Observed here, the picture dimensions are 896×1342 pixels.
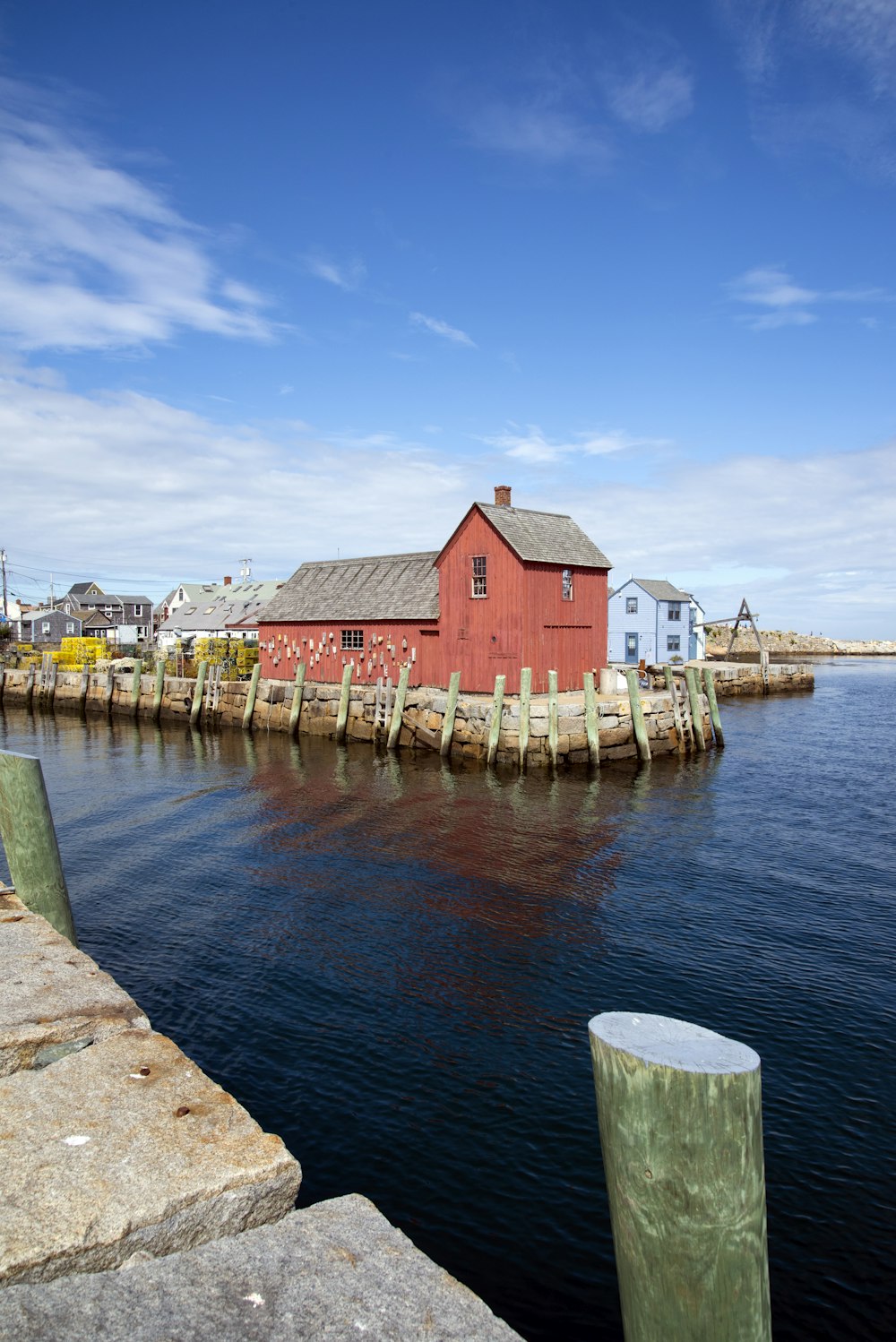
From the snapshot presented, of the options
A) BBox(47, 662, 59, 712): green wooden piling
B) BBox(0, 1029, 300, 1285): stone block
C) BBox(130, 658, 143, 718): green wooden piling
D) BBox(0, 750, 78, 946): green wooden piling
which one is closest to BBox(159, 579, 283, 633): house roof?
BBox(47, 662, 59, 712): green wooden piling

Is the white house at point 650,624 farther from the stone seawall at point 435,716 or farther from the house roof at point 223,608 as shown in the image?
the house roof at point 223,608

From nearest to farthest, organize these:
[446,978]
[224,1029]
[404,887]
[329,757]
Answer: [224,1029] → [446,978] → [404,887] → [329,757]

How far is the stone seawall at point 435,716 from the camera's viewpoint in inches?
1037

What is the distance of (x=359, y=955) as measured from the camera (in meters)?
11.2

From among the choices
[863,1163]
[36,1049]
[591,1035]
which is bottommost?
[863,1163]

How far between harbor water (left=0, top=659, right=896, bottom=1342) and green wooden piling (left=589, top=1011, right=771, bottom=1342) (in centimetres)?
262

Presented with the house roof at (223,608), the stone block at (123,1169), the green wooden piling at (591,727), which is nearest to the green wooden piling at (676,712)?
the green wooden piling at (591,727)

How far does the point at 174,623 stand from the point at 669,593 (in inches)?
1813

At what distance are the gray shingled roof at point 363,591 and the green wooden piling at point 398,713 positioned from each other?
4.06 metres

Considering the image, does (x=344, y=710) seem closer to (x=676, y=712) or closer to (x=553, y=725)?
(x=553, y=725)

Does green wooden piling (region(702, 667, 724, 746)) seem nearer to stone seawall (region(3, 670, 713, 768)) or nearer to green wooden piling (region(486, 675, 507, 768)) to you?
stone seawall (region(3, 670, 713, 768))

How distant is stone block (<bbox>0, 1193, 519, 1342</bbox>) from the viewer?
2900 mm

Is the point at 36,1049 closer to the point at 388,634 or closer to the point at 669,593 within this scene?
the point at 388,634

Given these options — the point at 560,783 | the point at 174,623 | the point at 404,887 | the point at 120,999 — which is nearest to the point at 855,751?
the point at 560,783
